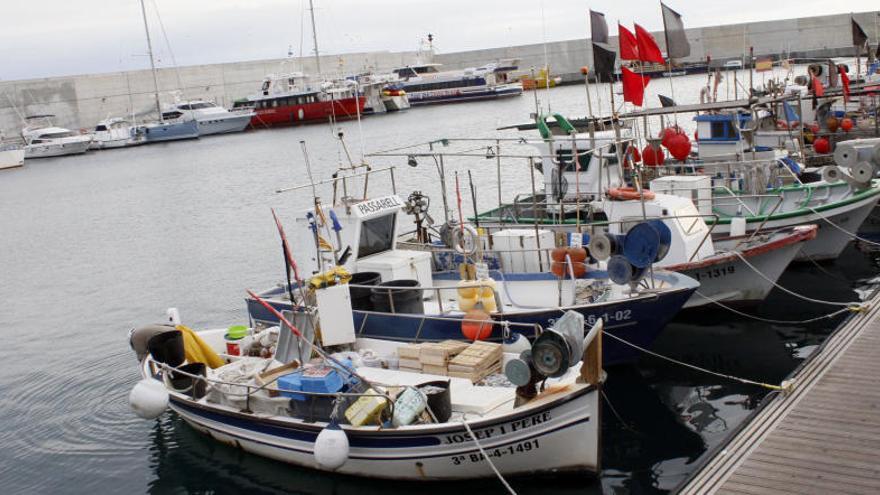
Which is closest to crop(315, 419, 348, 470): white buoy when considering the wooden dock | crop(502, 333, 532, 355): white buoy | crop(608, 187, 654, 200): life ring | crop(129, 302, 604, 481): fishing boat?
crop(129, 302, 604, 481): fishing boat

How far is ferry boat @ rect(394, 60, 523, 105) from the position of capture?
361 feet

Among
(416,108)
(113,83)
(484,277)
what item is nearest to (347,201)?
(484,277)

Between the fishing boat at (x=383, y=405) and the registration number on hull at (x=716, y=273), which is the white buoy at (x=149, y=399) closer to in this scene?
the fishing boat at (x=383, y=405)

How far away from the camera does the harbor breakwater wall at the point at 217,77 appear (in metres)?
107

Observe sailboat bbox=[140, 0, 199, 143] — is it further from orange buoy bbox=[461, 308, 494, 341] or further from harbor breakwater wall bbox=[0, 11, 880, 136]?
orange buoy bbox=[461, 308, 494, 341]

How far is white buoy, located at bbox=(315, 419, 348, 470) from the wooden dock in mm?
4351

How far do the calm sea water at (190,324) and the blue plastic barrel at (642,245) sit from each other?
238cm

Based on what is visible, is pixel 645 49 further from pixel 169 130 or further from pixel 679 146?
pixel 169 130

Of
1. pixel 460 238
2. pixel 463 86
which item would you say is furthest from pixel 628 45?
pixel 463 86

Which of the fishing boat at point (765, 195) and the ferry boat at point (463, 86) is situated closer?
the fishing boat at point (765, 195)

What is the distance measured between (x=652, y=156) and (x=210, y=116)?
7995 centimetres

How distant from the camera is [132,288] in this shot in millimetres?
28578

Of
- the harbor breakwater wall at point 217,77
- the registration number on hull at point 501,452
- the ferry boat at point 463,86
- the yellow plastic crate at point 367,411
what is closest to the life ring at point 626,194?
the registration number on hull at point 501,452

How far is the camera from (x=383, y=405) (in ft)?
38.7
